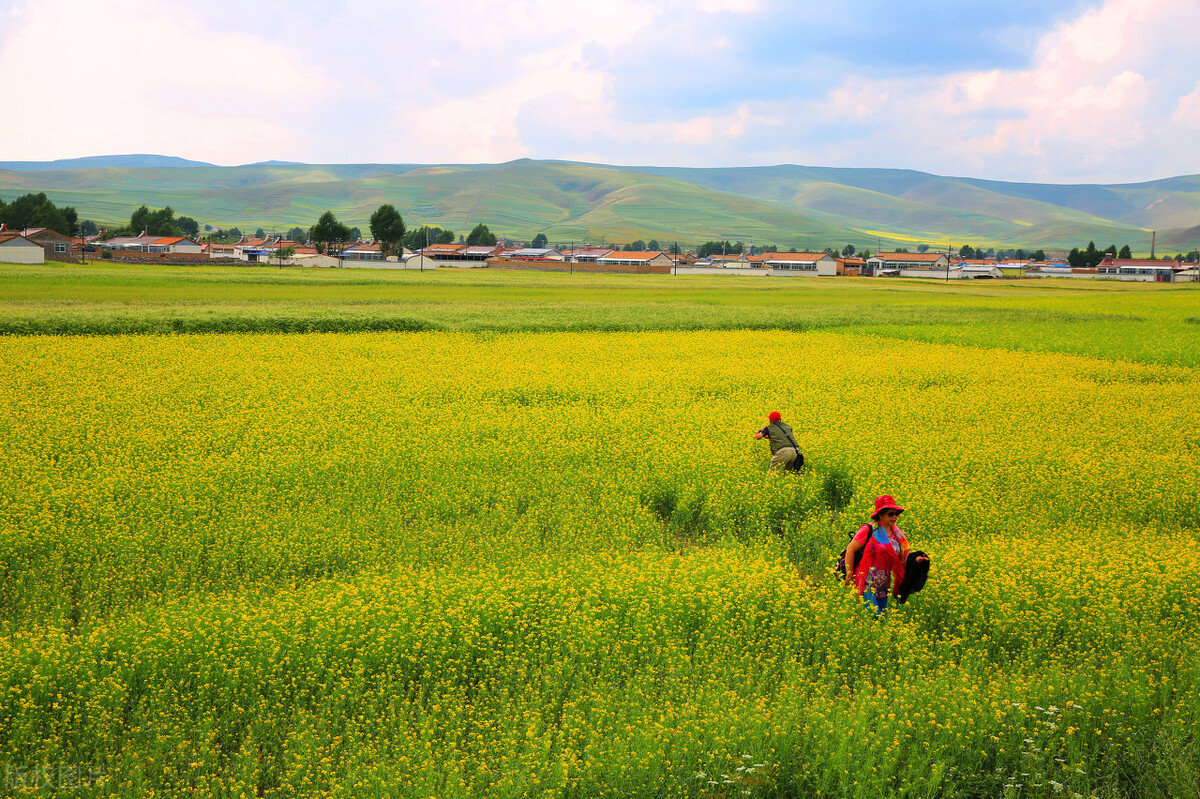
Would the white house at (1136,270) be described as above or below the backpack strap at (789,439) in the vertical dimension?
above

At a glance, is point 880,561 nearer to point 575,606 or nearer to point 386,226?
point 575,606

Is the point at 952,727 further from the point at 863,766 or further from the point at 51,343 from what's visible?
the point at 51,343

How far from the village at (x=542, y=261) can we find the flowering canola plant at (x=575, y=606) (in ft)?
289

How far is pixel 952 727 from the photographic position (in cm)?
643

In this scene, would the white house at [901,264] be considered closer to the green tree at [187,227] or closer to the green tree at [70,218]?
the green tree at [70,218]

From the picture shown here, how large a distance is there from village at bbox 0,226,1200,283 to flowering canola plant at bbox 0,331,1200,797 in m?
88.1

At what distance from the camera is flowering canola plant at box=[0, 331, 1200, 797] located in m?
6.15

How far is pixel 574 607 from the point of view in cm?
820

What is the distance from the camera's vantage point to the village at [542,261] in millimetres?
102875

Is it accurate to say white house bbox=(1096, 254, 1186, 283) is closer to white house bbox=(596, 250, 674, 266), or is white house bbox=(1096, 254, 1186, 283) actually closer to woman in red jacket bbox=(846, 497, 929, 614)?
white house bbox=(596, 250, 674, 266)

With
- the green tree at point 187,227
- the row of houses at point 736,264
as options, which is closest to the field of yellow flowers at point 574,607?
the row of houses at point 736,264

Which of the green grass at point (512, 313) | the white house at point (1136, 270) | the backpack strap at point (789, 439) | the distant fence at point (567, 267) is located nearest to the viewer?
the backpack strap at point (789, 439)

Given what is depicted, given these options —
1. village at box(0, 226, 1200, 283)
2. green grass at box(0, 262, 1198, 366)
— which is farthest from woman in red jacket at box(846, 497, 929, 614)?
village at box(0, 226, 1200, 283)

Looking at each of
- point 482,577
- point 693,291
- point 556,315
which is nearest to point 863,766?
point 482,577
